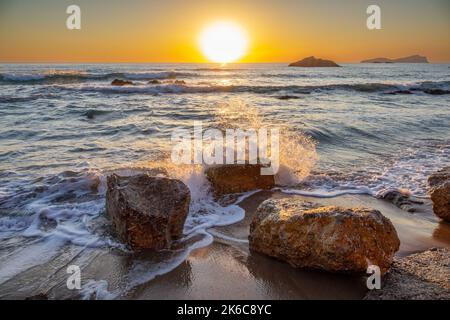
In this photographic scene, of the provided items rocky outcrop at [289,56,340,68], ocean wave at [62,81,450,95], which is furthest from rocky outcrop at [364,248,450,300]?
rocky outcrop at [289,56,340,68]

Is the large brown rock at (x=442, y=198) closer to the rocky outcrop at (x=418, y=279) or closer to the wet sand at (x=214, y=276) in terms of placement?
the wet sand at (x=214, y=276)

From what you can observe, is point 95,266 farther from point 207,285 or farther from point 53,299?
point 207,285

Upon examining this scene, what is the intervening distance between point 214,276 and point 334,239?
1102 millimetres

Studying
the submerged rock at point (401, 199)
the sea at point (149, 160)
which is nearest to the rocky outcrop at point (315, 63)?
the sea at point (149, 160)

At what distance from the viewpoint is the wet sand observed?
2867 mm

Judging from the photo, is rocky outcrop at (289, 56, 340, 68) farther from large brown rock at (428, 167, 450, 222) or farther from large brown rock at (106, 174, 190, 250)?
large brown rock at (106, 174, 190, 250)

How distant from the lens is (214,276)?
314 cm

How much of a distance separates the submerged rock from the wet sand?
88cm

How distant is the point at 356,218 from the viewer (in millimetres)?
3027

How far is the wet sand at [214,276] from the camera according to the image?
2.87 metres

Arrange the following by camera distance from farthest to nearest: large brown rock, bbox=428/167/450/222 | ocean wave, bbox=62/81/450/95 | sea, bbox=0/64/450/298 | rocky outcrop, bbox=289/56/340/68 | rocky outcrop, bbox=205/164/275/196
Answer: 1. rocky outcrop, bbox=289/56/340/68
2. ocean wave, bbox=62/81/450/95
3. rocky outcrop, bbox=205/164/275/196
4. large brown rock, bbox=428/167/450/222
5. sea, bbox=0/64/450/298

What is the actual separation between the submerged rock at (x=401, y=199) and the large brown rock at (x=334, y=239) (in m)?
1.89

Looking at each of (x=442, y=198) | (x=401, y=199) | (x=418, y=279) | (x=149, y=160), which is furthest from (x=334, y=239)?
(x=149, y=160)

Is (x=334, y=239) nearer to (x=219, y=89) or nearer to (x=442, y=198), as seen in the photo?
(x=442, y=198)
